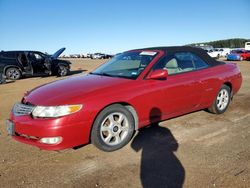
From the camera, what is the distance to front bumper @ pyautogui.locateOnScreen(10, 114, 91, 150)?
359 centimetres

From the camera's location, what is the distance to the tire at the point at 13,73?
1467 centimetres

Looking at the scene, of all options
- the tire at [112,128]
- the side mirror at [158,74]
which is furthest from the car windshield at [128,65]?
the tire at [112,128]

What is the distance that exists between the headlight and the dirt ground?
0.68m

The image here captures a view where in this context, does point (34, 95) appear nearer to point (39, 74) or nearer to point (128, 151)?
point (128, 151)

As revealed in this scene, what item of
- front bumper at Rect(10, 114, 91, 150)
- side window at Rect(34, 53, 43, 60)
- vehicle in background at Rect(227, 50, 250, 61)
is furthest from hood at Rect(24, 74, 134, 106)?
vehicle in background at Rect(227, 50, 250, 61)

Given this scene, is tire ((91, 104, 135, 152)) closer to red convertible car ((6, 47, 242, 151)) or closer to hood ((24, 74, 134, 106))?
red convertible car ((6, 47, 242, 151))

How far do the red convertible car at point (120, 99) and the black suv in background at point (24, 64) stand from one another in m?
10.6

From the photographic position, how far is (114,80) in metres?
4.45

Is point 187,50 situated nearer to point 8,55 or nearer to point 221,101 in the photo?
point 221,101

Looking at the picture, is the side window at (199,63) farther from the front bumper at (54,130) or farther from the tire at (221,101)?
the front bumper at (54,130)

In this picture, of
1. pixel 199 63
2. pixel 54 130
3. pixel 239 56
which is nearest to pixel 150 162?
pixel 54 130

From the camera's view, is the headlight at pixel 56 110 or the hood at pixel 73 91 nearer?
the headlight at pixel 56 110

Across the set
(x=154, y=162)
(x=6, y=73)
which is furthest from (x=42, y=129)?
(x=6, y=73)

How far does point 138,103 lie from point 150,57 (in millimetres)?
1015
